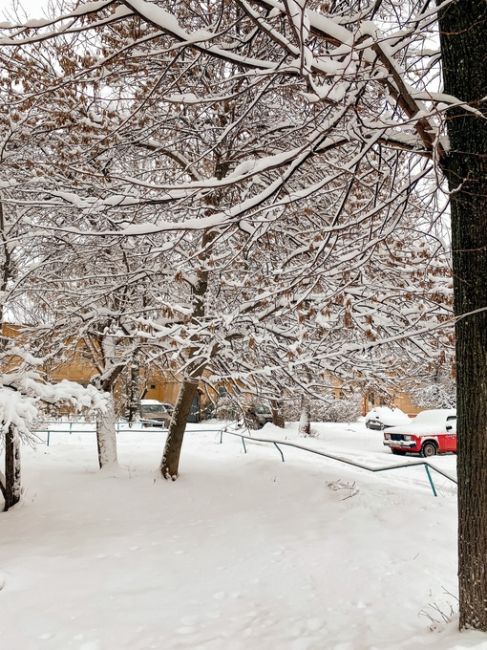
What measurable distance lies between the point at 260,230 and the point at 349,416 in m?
25.6

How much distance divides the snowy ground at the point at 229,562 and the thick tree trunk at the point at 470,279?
468 mm

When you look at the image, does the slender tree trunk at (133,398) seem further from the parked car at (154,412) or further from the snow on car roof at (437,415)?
the snow on car roof at (437,415)

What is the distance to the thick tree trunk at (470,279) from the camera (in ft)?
11.0

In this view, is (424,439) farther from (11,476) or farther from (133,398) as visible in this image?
(11,476)

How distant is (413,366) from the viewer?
937 cm

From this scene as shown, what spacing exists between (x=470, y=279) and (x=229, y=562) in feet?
14.3

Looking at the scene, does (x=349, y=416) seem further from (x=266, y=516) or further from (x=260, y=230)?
(x=260, y=230)

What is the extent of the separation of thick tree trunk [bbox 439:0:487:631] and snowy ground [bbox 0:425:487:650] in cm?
47

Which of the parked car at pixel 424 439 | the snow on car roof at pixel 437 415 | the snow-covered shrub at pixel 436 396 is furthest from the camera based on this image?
the snow-covered shrub at pixel 436 396

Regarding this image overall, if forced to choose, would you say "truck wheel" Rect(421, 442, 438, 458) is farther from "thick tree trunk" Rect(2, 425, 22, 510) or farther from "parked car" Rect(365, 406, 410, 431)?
"thick tree trunk" Rect(2, 425, 22, 510)

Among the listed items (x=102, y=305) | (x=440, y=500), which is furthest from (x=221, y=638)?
(x=102, y=305)

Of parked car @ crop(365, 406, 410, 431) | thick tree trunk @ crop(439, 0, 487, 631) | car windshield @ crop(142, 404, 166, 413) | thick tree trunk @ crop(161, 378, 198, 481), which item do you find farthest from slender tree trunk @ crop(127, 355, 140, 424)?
thick tree trunk @ crop(439, 0, 487, 631)

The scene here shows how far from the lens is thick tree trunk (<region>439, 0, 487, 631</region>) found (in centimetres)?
336

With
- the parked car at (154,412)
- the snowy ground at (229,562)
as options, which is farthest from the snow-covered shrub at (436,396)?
the snowy ground at (229,562)
